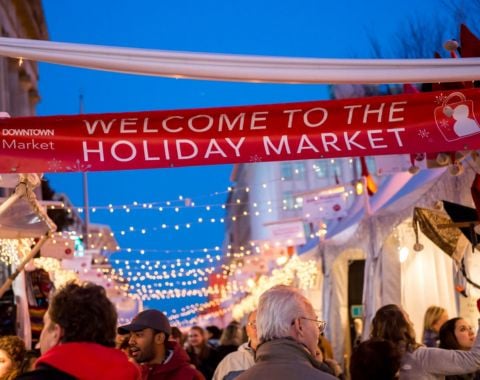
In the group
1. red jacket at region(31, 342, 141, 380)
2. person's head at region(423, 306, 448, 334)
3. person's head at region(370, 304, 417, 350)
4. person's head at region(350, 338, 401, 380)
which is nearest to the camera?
red jacket at region(31, 342, 141, 380)

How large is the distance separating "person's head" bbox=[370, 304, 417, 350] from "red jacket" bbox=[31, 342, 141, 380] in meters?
3.60

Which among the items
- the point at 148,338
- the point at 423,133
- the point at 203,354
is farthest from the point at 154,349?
the point at 203,354

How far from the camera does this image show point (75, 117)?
640 centimetres

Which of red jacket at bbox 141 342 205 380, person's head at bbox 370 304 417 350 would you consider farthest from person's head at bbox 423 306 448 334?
red jacket at bbox 141 342 205 380

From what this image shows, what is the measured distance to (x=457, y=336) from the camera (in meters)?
7.84

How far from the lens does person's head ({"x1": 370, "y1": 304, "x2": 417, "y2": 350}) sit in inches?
281

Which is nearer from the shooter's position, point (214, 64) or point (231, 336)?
point (214, 64)

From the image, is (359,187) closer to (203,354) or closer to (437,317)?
(203,354)

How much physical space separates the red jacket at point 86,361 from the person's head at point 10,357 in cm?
326

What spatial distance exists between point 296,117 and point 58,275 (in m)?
13.7

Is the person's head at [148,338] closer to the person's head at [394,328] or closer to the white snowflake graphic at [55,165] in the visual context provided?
the white snowflake graphic at [55,165]

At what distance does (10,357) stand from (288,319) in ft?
11.4

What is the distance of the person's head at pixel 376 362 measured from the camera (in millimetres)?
6059

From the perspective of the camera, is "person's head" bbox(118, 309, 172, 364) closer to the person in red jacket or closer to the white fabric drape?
the person in red jacket
